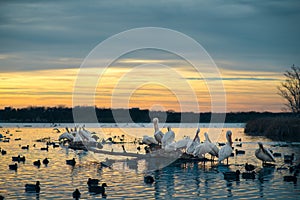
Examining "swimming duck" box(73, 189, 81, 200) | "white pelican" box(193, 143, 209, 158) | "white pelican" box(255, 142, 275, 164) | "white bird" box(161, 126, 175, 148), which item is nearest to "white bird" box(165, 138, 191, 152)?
"white bird" box(161, 126, 175, 148)

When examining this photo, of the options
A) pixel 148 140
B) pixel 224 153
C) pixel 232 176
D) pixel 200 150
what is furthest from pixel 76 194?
pixel 148 140

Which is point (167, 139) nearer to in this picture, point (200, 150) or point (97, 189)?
point (200, 150)

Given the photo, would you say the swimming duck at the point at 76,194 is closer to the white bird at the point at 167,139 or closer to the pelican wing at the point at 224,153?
the pelican wing at the point at 224,153

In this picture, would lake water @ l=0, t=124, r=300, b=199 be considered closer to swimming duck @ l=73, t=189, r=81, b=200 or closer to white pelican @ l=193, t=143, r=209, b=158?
swimming duck @ l=73, t=189, r=81, b=200

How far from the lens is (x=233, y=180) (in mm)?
19500

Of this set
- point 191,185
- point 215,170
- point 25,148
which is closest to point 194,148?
point 215,170

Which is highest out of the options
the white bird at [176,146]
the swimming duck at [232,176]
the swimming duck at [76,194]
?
the white bird at [176,146]

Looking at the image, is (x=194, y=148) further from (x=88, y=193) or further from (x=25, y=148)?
(x=25, y=148)

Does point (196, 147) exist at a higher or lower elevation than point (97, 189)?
higher

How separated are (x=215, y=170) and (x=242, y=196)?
19.1 ft

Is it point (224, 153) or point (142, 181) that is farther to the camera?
point (224, 153)

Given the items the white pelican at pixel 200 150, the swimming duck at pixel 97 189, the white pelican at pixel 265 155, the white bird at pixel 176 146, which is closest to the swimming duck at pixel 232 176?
the white pelican at pixel 265 155

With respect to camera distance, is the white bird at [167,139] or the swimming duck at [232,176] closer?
the swimming duck at [232,176]

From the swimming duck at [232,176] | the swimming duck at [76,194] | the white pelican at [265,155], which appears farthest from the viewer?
the white pelican at [265,155]
